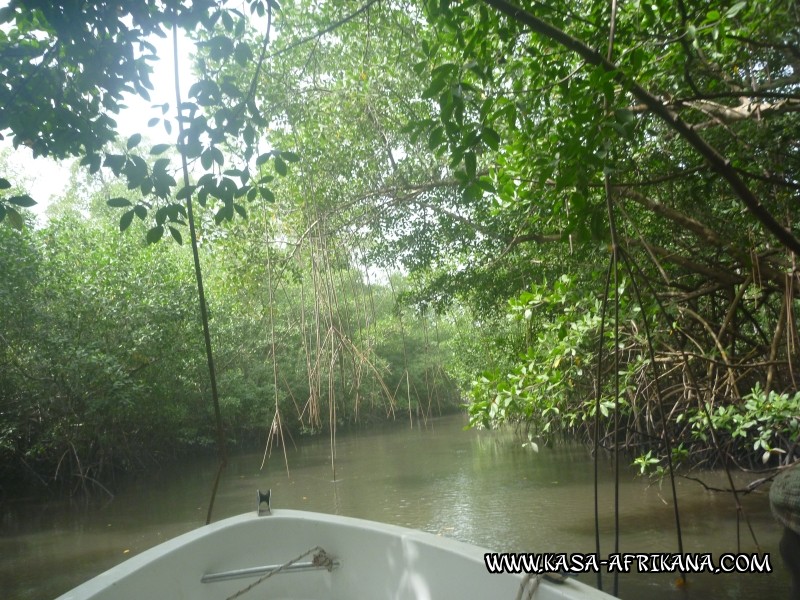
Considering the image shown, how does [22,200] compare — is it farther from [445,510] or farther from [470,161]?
[445,510]

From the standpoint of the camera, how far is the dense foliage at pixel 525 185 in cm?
238

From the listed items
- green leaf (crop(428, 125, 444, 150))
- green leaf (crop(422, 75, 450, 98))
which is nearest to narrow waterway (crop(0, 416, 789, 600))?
green leaf (crop(428, 125, 444, 150))

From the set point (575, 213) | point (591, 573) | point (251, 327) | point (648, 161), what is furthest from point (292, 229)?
point (251, 327)

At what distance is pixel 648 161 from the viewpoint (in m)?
5.06

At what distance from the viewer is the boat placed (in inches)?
91.0

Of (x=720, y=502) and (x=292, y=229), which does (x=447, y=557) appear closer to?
(x=720, y=502)

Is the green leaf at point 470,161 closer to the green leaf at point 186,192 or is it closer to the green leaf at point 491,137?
the green leaf at point 491,137

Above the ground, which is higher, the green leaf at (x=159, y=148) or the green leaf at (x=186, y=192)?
the green leaf at (x=159, y=148)

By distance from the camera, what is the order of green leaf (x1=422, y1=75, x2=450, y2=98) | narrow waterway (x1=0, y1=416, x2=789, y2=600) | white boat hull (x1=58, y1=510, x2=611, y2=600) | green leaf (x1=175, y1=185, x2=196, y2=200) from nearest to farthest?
green leaf (x1=175, y1=185, x2=196, y2=200) → green leaf (x1=422, y1=75, x2=450, y2=98) → white boat hull (x1=58, y1=510, x2=611, y2=600) → narrow waterway (x1=0, y1=416, x2=789, y2=600)

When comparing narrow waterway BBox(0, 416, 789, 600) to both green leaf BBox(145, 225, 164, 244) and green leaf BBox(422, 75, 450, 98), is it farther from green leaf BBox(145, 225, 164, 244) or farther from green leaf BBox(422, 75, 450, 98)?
green leaf BBox(145, 225, 164, 244)

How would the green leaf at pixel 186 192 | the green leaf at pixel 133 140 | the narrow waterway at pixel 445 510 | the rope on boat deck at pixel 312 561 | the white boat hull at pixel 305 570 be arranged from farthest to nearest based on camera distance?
1. the narrow waterway at pixel 445 510
2. the rope on boat deck at pixel 312 561
3. the white boat hull at pixel 305 570
4. the green leaf at pixel 133 140
5. the green leaf at pixel 186 192

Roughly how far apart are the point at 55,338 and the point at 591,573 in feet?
27.4

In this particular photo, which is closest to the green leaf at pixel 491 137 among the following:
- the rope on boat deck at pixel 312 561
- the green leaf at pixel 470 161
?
the green leaf at pixel 470 161

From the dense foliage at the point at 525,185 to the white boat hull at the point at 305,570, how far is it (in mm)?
916
